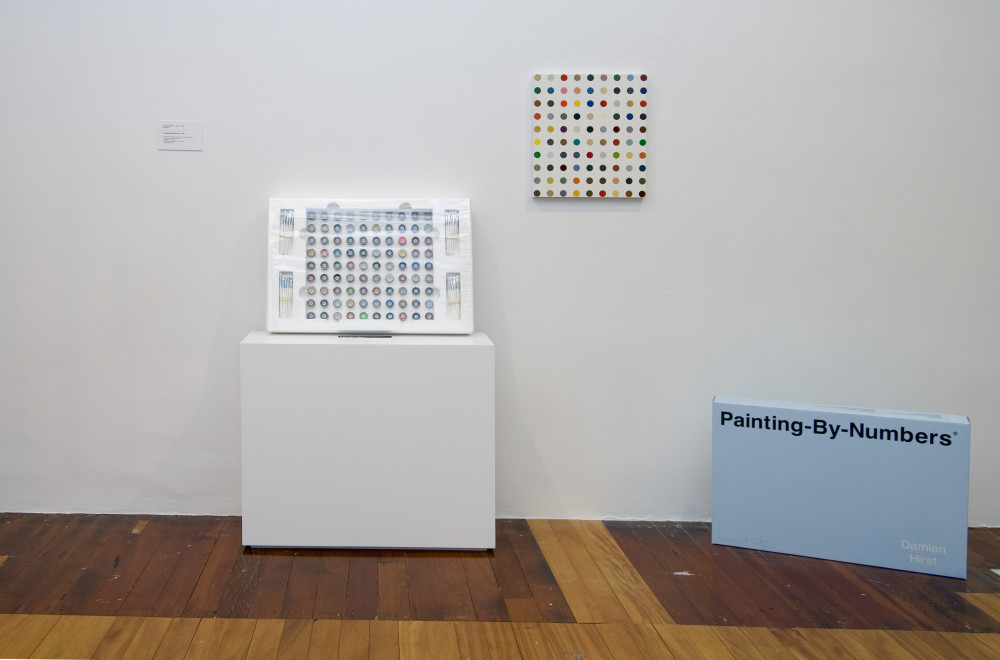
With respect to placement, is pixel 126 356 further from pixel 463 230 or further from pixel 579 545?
pixel 579 545

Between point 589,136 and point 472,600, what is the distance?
1517mm

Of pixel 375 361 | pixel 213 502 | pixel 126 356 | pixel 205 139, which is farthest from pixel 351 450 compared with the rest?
pixel 205 139

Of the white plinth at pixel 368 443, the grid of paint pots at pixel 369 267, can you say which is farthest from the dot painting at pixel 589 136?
the white plinth at pixel 368 443

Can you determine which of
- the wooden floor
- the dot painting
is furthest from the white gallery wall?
the wooden floor

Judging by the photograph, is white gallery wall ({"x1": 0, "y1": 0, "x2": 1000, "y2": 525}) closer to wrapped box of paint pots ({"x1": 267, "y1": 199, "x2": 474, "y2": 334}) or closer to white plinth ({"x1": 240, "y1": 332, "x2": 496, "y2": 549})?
wrapped box of paint pots ({"x1": 267, "y1": 199, "x2": 474, "y2": 334})

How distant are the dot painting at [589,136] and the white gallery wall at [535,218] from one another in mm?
54

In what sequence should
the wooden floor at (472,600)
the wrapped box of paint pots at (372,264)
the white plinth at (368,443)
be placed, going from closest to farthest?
1. the wooden floor at (472,600)
2. the white plinth at (368,443)
3. the wrapped box of paint pots at (372,264)

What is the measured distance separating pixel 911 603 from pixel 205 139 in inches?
100

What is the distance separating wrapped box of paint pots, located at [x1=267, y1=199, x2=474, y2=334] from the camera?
7.64ft

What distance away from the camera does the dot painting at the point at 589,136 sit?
239cm

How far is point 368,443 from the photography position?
214 centimetres

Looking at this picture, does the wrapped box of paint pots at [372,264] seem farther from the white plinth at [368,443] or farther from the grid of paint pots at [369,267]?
the white plinth at [368,443]

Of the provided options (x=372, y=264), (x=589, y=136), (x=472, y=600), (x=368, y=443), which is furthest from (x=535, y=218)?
(x=472, y=600)

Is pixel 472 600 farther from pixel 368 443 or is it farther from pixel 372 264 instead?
pixel 372 264
